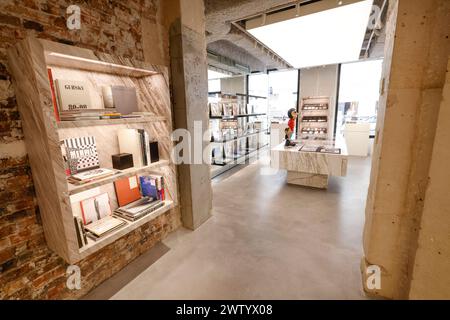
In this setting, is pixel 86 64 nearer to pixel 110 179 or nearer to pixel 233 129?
pixel 110 179

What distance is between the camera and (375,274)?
1688 millimetres

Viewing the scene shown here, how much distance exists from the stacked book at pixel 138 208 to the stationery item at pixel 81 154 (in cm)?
45

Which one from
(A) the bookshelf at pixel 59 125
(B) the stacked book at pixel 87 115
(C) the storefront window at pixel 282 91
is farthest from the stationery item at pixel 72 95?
(C) the storefront window at pixel 282 91

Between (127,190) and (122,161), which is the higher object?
(122,161)

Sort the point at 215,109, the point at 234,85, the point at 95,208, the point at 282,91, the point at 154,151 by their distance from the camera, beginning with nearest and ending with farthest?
1. the point at 95,208
2. the point at 154,151
3. the point at 215,109
4. the point at 282,91
5. the point at 234,85

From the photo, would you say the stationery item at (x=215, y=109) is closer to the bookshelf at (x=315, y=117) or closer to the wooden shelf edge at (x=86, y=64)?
the wooden shelf edge at (x=86, y=64)

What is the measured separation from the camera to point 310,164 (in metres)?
3.70

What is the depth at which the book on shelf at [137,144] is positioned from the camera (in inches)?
72.7

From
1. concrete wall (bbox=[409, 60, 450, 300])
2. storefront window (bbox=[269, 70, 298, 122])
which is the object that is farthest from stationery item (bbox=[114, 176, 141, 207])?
storefront window (bbox=[269, 70, 298, 122])

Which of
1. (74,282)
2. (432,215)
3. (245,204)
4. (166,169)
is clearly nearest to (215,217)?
(245,204)

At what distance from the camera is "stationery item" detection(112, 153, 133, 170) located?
1.79 metres

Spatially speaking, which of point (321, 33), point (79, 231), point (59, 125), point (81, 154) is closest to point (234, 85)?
point (321, 33)

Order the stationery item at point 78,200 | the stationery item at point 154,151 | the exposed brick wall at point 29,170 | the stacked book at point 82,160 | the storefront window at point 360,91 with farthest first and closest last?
1. the storefront window at point 360,91
2. the stationery item at point 154,151
3. the stationery item at point 78,200
4. the stacked book at point 82,160
5. the exposed brick wall at point 29,170

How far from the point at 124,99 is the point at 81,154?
1.90ft
